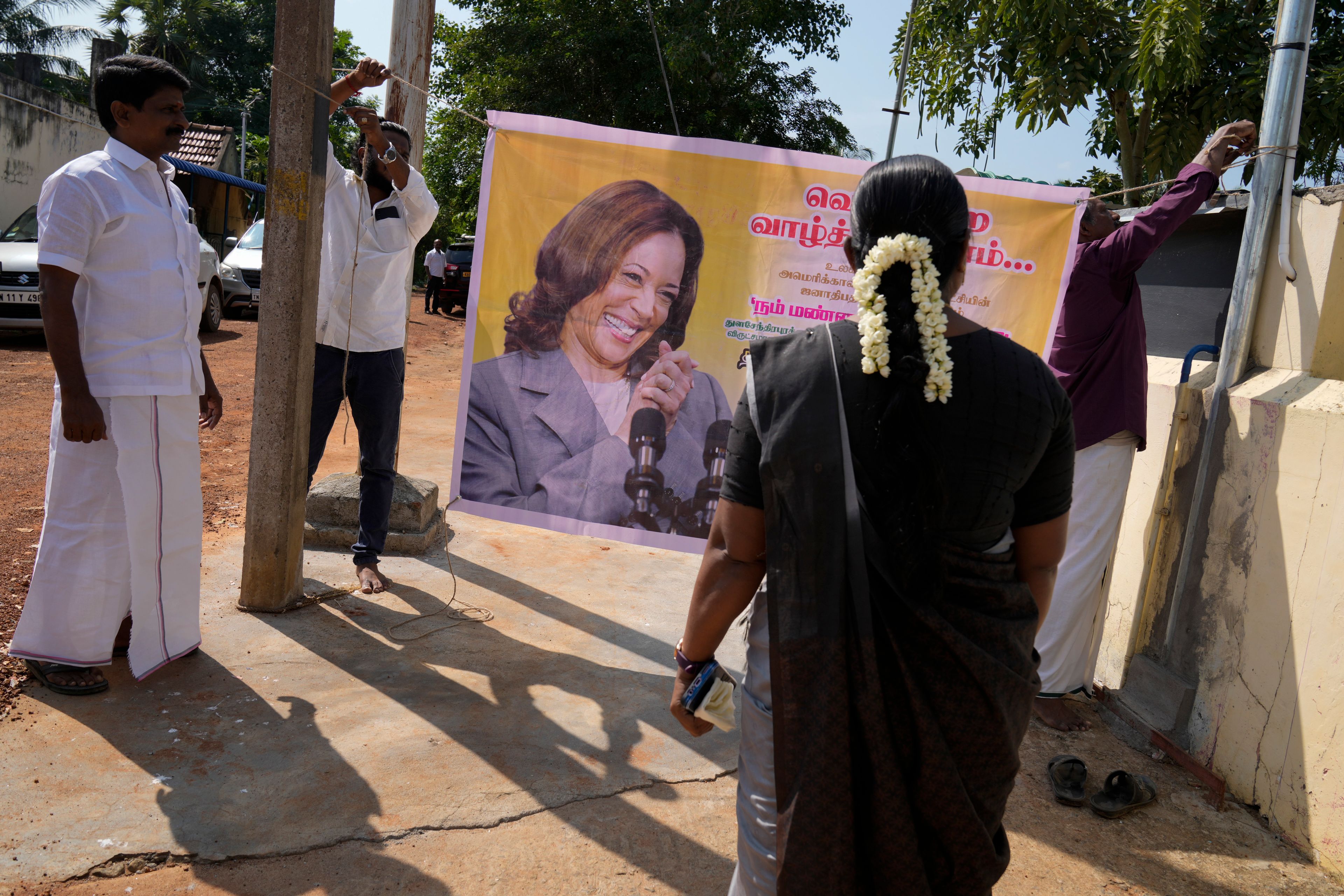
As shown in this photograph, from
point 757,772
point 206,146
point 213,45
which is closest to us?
point 757,772

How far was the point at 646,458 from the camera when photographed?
3748 mm

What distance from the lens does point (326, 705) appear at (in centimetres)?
314

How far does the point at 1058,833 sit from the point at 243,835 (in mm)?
2316

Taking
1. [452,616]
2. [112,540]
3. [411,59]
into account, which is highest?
[411,59]

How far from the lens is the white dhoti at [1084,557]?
3.58m

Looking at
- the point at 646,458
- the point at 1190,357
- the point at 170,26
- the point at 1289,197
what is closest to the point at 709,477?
the point at 646,458

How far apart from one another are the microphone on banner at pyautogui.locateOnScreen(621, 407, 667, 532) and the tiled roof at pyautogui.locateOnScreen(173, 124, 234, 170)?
25.4 metres

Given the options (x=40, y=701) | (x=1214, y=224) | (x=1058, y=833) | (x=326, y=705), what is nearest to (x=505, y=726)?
(x=326, y=705)

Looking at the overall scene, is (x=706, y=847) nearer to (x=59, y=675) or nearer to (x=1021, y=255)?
(x=59, y=675)

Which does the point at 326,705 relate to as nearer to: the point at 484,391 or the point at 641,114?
the point at 484,391

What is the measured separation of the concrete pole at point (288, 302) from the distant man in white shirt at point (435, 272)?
653 inches

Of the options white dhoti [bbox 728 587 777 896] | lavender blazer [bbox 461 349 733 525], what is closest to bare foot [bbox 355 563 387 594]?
lavender blazer [bbox 461 349 733 525]

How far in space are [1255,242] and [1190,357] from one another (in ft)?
1.69

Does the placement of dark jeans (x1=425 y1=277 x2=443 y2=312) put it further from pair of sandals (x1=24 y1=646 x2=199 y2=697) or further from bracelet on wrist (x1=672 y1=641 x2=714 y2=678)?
Result: bracelet on wrist (x1=672 y1=641 x2=714 y2=678)
